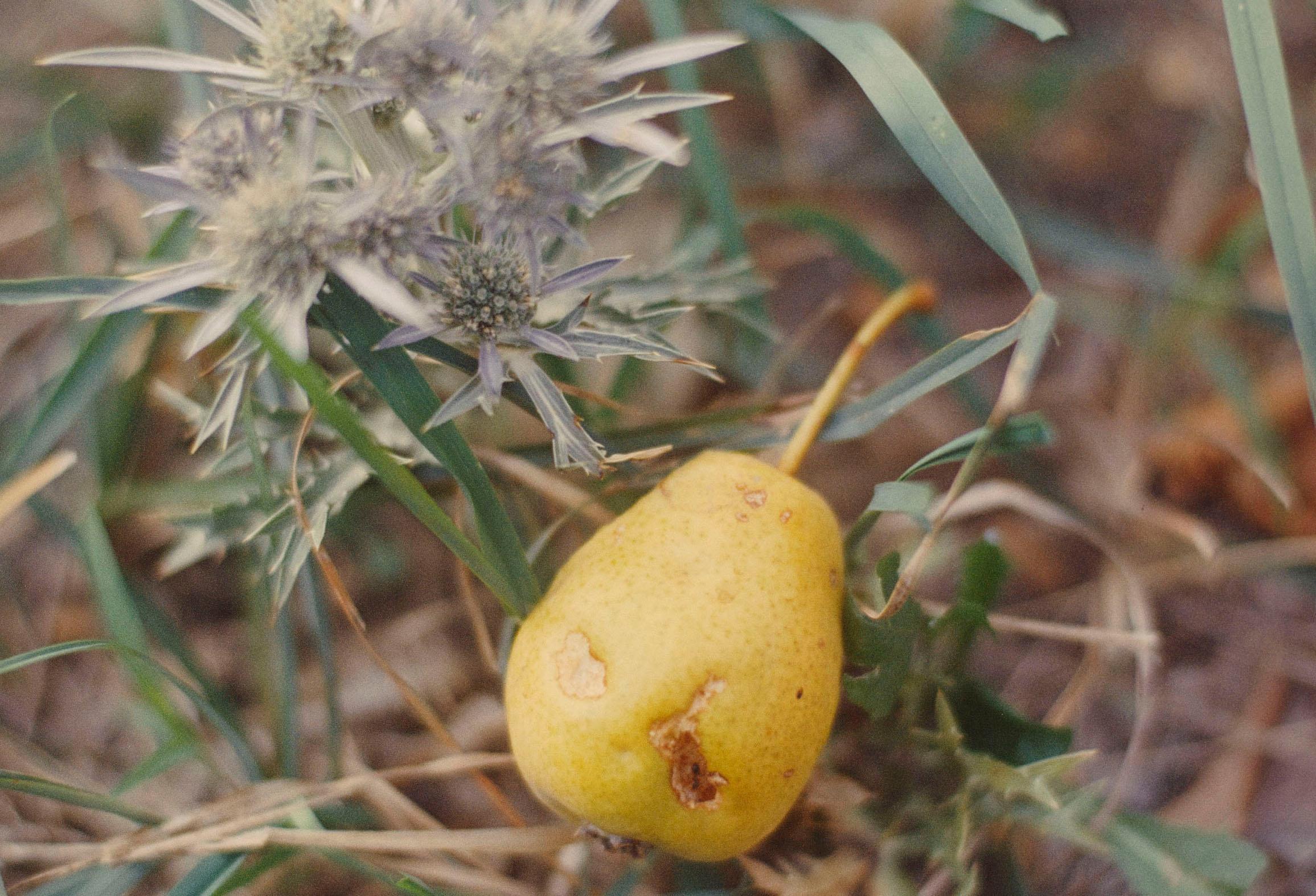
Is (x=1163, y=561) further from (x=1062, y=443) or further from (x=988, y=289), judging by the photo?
(x=988, y=289)

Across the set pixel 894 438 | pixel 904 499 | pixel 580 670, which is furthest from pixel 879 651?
pixel 894 438

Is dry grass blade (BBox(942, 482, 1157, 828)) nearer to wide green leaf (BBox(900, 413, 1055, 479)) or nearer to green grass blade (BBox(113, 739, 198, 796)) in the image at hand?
wide green leaf (BBox(900, 413, 1055, 479))

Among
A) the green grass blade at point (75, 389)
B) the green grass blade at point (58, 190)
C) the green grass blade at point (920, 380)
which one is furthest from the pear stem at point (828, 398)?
the green grass blade at point (58, 190)

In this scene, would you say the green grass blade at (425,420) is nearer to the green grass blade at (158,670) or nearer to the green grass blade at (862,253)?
the green grass blade at (158,670)

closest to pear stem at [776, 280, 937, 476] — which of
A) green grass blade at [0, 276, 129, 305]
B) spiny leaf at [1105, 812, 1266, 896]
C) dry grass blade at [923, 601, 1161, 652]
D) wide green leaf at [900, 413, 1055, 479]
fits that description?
wide green leaf at [900, 413, 1055, 479]

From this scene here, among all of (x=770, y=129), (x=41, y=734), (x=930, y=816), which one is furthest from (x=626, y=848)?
(x=770, y=129)
